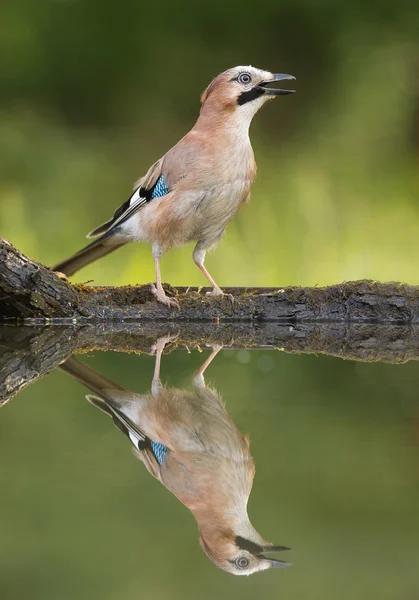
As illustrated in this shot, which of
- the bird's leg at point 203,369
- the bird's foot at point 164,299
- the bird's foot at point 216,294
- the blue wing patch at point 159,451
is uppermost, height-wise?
the bird's foot at point 216,294

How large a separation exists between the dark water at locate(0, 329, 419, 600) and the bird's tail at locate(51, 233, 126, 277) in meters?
1.89

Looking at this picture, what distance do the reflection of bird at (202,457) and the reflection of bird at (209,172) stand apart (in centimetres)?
140

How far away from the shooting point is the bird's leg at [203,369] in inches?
63.8

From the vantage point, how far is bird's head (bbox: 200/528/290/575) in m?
0.71

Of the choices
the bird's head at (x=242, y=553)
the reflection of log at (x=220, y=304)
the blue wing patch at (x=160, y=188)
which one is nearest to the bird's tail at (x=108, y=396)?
the bird's head at (x=242, y=553)

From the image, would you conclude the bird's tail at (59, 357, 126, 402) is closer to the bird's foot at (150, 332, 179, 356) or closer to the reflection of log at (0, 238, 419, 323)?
the bird's foot at (150, 332, 179, 356)

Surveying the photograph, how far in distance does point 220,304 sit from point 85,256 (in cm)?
72

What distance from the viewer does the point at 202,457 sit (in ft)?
3.30

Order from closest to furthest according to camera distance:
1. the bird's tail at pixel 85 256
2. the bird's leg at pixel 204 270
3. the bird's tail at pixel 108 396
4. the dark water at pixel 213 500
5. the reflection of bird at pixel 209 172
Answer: the dark water at pixel 213 500, the bird's tail at pixel 108 396, the reflection of bird at pixel 209 172, the bird's leg at pixel 204 270, the bird's tail at pixel 85 256

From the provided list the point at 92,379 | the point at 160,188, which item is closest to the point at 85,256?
the point at 160,188

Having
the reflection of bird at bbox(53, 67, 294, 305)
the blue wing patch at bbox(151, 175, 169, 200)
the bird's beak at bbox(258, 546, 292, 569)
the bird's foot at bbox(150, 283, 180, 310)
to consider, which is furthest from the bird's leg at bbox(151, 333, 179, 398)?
the bird's beak at bbox(258, 546, 292, 569)

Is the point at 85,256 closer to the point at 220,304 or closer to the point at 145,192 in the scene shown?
the point at 145,192

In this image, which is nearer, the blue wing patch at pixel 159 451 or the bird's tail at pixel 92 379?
the blue wing patch at pixel 159 451

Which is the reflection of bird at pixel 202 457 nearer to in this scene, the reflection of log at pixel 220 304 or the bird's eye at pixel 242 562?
the bird's eye at pixel 242 562
